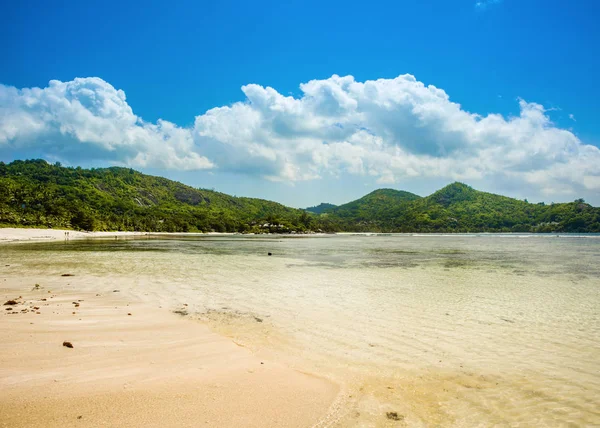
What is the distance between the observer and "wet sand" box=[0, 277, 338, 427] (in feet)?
16.7

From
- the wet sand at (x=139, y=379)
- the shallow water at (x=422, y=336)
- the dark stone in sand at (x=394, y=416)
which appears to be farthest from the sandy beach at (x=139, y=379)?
the dark stone in sand at (x=394, y=416)

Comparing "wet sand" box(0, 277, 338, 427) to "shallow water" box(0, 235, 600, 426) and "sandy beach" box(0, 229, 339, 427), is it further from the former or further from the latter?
"shallow water" box(0, 235, 600, 426)

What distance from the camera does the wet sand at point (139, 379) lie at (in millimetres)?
5098

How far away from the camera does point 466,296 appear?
55.7 feet

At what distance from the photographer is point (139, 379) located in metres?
6.38

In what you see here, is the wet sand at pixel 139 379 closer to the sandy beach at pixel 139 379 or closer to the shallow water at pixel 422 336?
the sandy beach at pixel 139 379

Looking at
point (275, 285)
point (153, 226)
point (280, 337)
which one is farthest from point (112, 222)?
point (280, 337)

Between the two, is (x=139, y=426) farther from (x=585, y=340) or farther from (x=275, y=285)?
(x=275, y=285)

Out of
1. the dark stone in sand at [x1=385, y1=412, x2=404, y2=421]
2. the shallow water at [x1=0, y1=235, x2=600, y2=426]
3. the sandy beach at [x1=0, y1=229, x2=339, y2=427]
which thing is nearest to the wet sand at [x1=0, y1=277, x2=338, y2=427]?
the sandy beach at [x1=0, y1=229, x2=339, y2=427]

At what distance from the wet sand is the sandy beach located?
16mm

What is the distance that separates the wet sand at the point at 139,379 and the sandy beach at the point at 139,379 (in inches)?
0.6

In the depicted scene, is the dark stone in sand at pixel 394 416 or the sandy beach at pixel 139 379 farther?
the dark stone in sand at pixel 394 416

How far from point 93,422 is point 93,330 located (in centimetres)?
551

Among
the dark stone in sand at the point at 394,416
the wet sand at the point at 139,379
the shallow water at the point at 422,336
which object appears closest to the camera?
the wet sand at the point at 139,379
